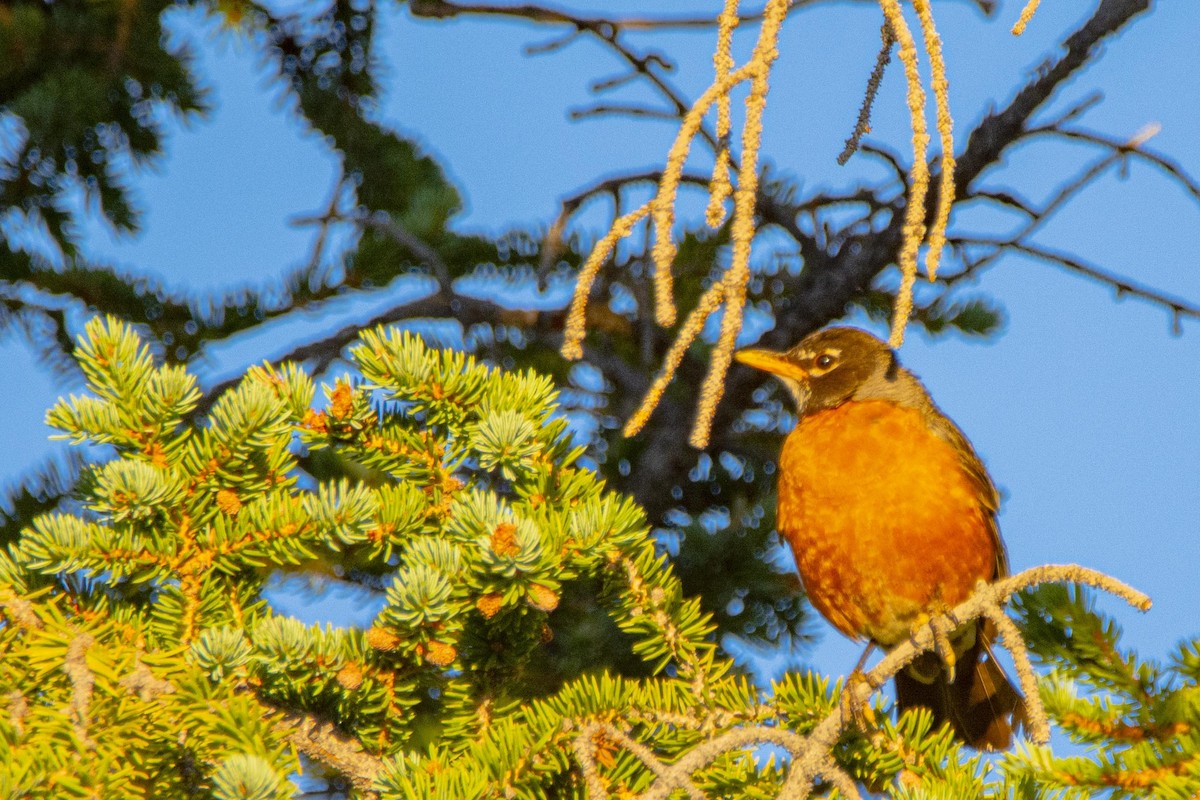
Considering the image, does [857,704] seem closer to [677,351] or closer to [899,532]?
[677,351]

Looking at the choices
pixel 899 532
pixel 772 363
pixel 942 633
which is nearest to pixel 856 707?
pixel 942 633

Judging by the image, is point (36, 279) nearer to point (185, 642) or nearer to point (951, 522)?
point (185, 642)

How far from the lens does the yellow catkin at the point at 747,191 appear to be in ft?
5.32

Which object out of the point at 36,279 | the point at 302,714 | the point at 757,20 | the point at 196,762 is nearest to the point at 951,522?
the point at 757,20

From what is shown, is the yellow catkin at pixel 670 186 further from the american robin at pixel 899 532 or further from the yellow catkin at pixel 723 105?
the american robin at pixel 899 532

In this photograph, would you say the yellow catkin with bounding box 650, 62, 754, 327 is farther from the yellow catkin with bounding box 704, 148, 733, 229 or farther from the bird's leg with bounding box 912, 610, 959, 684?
the bird's leg with bounding box 912, 610, 959, 684

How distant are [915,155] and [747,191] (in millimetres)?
258

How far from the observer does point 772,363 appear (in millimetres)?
3729

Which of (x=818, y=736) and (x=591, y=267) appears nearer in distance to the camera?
(x=591, y=267)

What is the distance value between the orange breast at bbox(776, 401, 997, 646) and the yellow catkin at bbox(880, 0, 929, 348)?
1719mm

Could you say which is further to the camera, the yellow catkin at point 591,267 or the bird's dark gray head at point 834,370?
the bird's dark gray head at point 834,370

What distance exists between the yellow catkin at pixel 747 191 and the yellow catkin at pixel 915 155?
6.5 inches

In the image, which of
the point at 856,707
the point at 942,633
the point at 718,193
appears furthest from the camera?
the point at 942,633

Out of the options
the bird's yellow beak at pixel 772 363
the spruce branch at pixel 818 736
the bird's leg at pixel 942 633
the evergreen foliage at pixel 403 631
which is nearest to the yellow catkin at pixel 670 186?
the evergreen foliage at pixel 403 631
